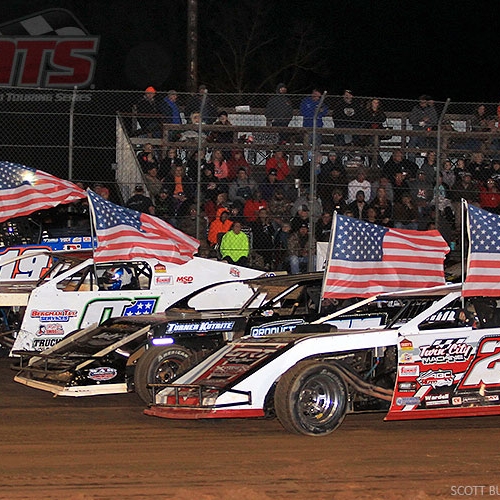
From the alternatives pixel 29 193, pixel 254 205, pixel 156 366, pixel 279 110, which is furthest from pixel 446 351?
pixel 279 110

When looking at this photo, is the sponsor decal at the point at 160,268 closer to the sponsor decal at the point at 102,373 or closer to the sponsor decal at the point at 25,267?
the sponsor decal at the point at 25,267

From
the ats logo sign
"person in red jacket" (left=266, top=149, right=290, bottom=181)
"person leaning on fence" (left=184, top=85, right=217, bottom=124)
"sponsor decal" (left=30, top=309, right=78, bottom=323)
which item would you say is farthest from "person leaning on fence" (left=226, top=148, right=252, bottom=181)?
the ats logo sign

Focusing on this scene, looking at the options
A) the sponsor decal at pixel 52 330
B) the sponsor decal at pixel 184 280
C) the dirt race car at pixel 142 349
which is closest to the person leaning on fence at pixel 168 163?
the sponsor decal at pixel 184 280

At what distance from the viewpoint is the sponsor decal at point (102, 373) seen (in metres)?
9.56

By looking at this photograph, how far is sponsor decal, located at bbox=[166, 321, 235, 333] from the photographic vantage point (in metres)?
9.62

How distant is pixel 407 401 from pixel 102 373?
2944 millimetres

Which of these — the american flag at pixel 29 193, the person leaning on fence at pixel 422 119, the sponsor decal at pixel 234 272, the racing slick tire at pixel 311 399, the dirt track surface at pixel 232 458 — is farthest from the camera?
the person leaning on fence at pixel 422 119

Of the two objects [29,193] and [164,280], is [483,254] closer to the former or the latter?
[164,280]

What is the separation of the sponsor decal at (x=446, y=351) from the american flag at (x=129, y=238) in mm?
4815

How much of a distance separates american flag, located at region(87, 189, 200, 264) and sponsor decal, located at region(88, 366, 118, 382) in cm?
277

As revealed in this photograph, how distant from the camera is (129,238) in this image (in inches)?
495

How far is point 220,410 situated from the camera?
8.13 metres

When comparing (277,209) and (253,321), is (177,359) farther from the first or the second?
(277,209)

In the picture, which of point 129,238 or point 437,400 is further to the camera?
point 129,238
